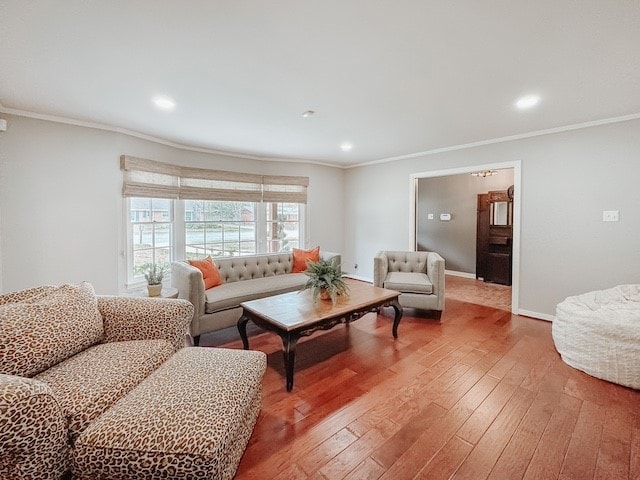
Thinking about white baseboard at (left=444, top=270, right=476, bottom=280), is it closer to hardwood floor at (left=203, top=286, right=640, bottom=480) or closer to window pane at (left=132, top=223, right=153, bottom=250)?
hardwood floor at (left=203, top=286, right=640, bottom=480)

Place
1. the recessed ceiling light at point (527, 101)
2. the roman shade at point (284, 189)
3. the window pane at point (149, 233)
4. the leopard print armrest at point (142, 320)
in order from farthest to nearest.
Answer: the roman shade at point (284, 189) < the window pane at point (149, 233) < the recessed ceiling light at point (527, 101) < the leopard print armrest at point (142, 320)

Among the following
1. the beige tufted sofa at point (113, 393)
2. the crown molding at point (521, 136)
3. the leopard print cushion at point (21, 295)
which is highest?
the crown molding at point (521, 136)

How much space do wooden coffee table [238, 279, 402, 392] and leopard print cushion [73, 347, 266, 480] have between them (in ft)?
2.33

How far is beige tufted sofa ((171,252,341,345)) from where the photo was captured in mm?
2850

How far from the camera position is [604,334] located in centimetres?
229

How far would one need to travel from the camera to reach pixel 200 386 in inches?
54.5

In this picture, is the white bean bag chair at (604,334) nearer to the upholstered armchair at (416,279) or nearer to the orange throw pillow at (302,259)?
the upholstered armchair at (416,279)

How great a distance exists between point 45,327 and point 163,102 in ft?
6.98

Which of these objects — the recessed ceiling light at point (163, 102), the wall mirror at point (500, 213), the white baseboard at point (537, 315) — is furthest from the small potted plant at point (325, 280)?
the wall mirror at point (500, 213)

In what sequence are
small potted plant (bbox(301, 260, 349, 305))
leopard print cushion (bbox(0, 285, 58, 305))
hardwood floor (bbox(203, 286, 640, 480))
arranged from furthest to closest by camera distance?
small potted plant (bbox(301, 260, 349, 305)) < leopard print cushion (bbox(0, 285, 58, 305)) < hardwood floor (bbox(203, 286, 640, 480))

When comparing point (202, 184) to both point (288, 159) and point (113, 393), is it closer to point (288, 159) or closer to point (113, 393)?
point (288, 159)

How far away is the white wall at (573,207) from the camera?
3.06m

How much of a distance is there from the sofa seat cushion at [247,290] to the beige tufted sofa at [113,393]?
0.98 metres

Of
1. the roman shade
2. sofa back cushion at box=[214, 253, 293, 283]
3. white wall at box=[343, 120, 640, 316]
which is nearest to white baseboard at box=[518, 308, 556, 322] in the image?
white wall at box=[343, 120, 640, 316]
